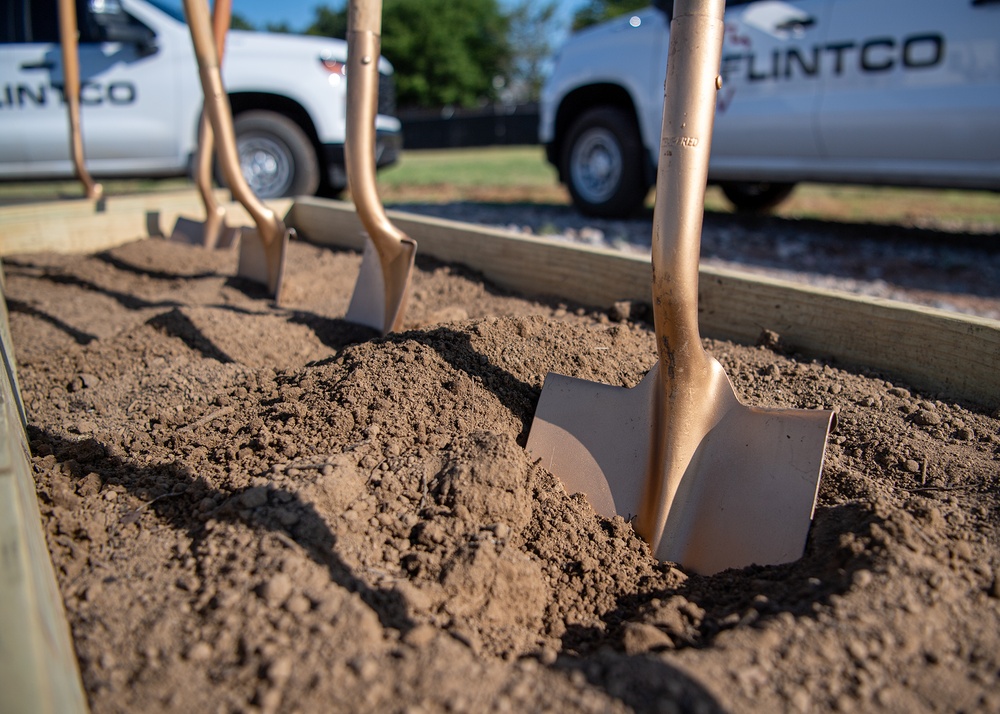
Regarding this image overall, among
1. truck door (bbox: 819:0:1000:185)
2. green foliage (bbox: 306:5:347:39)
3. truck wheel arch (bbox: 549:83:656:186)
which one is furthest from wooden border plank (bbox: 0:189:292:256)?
green foliage (bbox: 306:5:347:39)

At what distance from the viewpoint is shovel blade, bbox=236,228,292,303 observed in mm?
3130

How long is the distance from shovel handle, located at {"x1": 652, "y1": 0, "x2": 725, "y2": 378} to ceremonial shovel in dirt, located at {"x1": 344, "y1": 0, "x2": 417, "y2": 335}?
1058mm

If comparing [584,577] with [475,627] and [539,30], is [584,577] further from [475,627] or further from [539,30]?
[539,30]

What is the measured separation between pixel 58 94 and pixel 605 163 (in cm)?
475

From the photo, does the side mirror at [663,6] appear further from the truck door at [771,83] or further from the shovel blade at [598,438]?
the shovel blade at [598,438]

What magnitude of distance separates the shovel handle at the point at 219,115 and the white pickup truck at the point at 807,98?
3.25 metres

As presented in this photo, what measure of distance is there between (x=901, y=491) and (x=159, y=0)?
22.6ft

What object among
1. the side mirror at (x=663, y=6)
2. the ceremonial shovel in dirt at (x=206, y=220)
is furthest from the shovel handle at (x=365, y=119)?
the side mirror at (x=663, y=6)

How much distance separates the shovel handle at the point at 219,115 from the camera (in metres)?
3.24

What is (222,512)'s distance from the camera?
4.40 ft

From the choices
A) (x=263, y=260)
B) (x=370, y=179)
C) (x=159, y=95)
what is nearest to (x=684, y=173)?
(x=370, y=179)

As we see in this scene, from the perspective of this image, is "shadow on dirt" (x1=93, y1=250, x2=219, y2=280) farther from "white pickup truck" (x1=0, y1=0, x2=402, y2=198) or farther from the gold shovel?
"white pickup truck" (x1=0, y1=0, x2=402, y2=198)

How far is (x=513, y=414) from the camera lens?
1.73 m

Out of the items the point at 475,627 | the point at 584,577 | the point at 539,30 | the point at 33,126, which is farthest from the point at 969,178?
the point at 539,30
